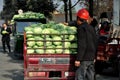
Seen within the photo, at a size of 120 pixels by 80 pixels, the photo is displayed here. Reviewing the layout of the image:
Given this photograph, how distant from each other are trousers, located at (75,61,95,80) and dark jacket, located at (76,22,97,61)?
14 cm

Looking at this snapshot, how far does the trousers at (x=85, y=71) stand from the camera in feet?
31.0

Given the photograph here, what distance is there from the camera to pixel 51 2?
44562 millimetres

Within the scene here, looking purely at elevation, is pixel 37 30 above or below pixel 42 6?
above

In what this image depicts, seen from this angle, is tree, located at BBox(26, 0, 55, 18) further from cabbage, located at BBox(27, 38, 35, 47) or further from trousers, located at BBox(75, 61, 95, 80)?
trousers, located at BBox(75, 61, 95, 80)

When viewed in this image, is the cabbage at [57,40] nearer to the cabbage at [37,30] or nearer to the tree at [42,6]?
the cabbage at [37,30]

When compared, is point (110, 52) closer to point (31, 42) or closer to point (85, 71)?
point (31, 42)

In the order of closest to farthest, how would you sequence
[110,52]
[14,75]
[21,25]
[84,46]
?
[84,46], [110,52], [14,75], [21,25]

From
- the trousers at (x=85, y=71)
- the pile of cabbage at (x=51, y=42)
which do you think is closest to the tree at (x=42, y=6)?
the pile of cabbage at (x=51, y=42)

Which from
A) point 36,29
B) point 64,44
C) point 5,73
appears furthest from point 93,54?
point 5,73

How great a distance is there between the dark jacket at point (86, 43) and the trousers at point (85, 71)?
0.14 metres

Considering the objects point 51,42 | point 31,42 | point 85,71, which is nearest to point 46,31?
point 51,42

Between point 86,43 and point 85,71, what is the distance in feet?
2.02

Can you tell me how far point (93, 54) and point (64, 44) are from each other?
1661 millimetres

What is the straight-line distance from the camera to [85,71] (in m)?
9.53
